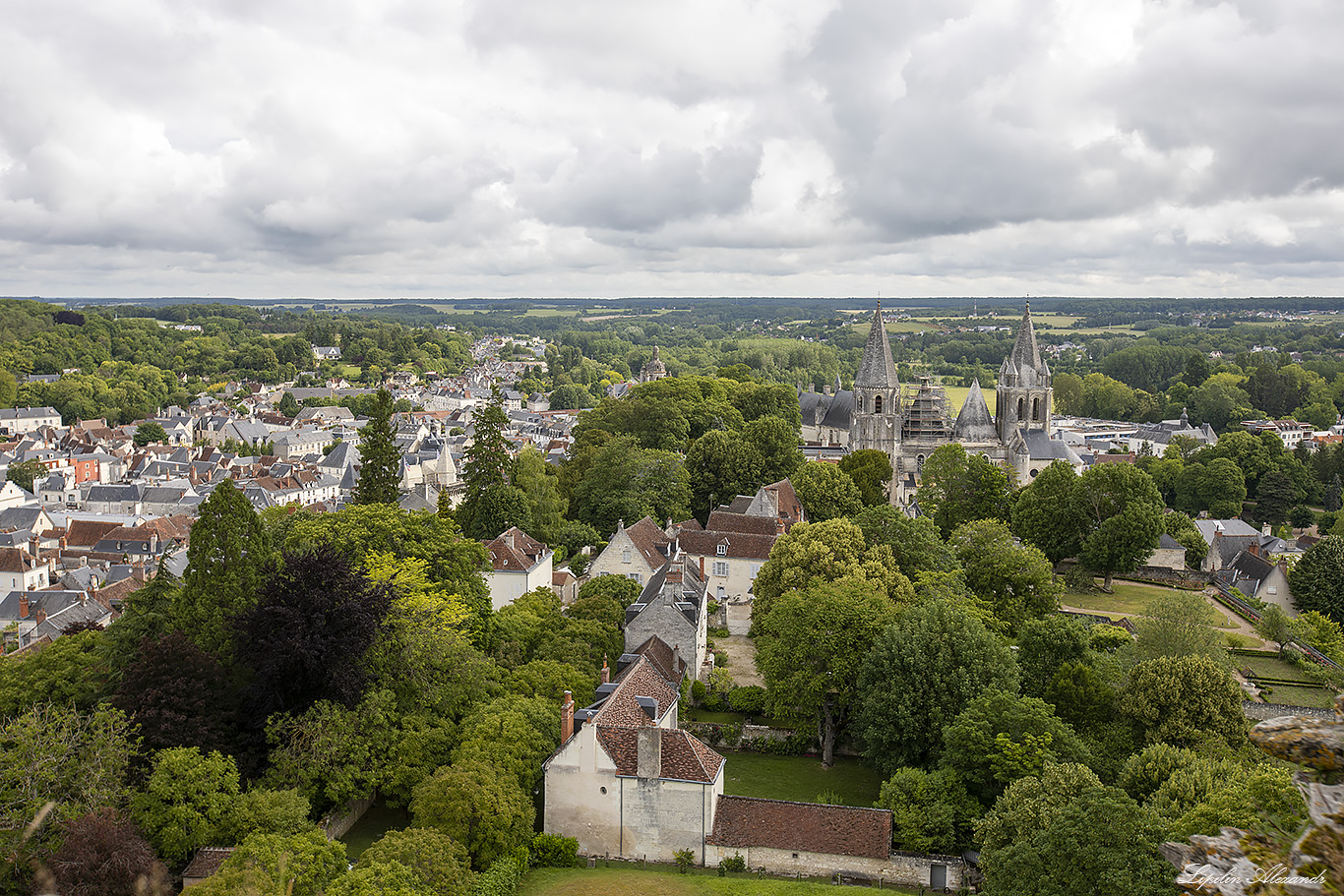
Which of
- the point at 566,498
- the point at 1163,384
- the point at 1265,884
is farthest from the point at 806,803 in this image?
the point at 1163,384

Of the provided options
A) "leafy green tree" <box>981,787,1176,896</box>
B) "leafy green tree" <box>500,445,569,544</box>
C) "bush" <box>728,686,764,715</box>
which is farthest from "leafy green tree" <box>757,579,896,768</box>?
"leafy green tree" <box>500,445,569,544</box>

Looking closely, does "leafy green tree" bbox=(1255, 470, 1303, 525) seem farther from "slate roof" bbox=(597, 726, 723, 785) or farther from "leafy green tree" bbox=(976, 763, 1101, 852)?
"slate roof" bbox=(597, 726, 723, 785)

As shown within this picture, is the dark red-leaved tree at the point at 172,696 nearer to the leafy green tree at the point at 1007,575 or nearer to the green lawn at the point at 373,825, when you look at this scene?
the green lawn at the point at 373,825

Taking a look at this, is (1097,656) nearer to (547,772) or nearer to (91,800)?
(547,772)

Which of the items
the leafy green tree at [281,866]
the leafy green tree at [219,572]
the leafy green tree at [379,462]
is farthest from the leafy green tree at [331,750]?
the leafy green tree at [379,462]

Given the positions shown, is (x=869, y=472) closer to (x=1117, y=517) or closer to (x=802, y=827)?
(x=1117, y=517)
